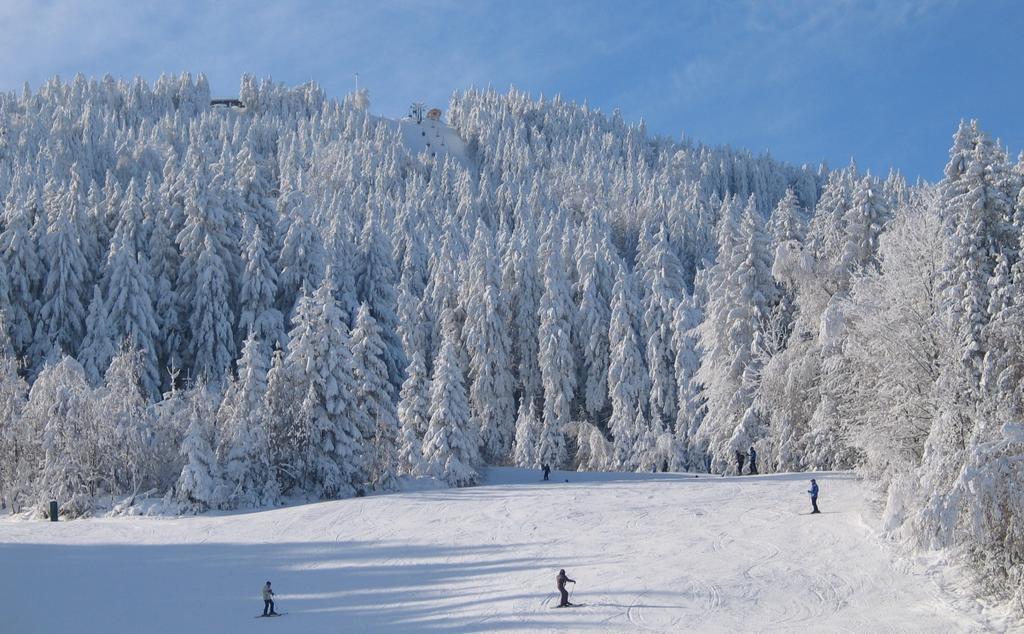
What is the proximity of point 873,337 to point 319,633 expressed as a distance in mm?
17392

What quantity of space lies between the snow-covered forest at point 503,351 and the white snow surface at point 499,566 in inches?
87.5

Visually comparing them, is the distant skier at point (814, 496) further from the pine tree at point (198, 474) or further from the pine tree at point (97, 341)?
the pine tree at point (97, 341)

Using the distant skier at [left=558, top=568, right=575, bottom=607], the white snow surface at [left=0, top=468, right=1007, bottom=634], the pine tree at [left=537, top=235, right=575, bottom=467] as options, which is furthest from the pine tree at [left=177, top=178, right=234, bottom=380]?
the distant skier at [left=558, top=568, right=575, bottom=607]

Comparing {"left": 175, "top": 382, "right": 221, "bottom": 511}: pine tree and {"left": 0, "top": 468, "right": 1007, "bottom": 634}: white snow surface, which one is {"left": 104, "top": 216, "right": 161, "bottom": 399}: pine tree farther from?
{"left": 0, "top": 468, "right": 1007, "bottom": 634}: white snow surface

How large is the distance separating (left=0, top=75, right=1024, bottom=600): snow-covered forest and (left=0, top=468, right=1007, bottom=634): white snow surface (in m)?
2.22

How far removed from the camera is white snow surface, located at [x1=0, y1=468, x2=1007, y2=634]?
69.1 feet

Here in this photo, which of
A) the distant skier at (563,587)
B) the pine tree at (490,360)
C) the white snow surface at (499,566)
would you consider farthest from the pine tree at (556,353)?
the distant skier at (563,587)

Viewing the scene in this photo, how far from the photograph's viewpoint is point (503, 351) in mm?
60562

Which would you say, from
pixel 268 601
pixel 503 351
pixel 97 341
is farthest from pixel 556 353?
pixel 268 601

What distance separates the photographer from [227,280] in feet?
173

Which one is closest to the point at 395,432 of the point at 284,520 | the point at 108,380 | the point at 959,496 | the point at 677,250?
the point at 284,520

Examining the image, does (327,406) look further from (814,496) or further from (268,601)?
(814,496)

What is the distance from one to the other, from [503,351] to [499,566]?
1395 inches

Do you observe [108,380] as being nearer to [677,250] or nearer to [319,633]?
[319,633]
